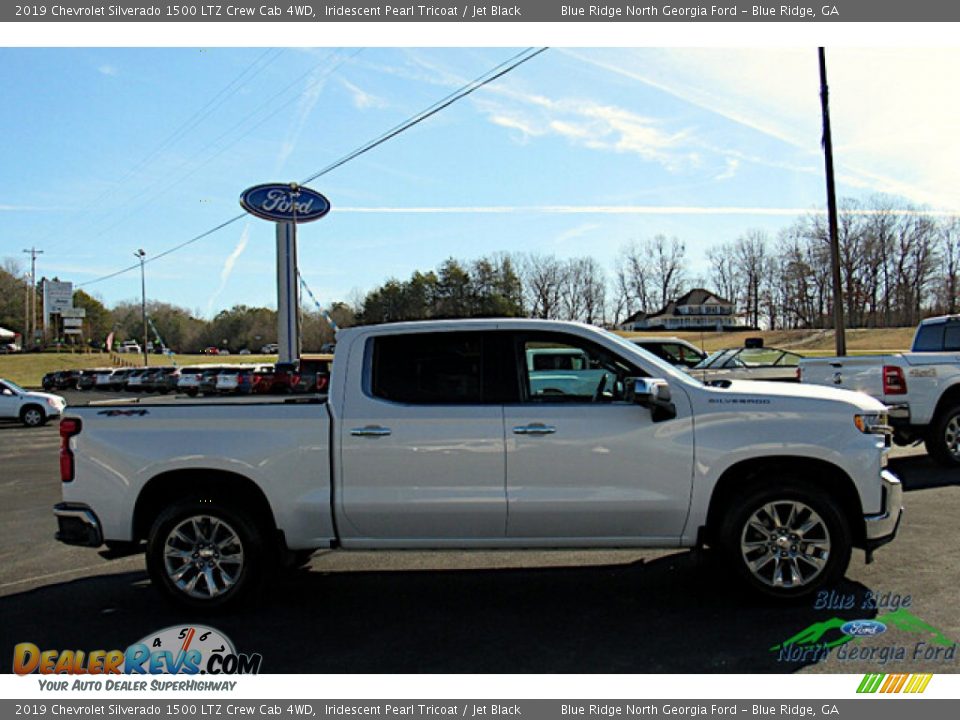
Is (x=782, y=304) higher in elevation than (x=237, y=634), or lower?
higher

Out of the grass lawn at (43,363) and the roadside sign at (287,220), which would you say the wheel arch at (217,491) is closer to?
the roadside sign at (287,220)

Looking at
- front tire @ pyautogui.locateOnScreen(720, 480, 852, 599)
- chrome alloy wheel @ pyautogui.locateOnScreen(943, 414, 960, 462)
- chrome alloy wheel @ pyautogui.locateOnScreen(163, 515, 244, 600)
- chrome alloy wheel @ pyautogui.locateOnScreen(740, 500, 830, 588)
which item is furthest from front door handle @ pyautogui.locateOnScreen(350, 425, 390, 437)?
chrome alloy wheel @ pyautogui.locateOnScreen(943, 414, 960, 462)

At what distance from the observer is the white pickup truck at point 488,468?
16.0 ft

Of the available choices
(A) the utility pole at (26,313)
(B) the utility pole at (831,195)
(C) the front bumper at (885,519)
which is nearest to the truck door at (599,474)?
(C) the front bumper at (885,519)

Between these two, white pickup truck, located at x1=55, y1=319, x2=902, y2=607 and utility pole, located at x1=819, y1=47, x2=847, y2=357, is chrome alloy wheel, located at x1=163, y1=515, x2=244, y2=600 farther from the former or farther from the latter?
utility pole, located at x1=819, y1=47, x2=847, y2=357

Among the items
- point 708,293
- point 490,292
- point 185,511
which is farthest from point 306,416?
point 708,293

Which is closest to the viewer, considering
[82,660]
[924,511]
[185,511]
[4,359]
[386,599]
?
[82,660]

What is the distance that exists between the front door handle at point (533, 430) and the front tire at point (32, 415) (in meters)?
22.8

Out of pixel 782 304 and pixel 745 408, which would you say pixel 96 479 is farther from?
pixel 782 304

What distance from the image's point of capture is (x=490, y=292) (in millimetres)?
38844

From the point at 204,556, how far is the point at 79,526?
0.91 meters

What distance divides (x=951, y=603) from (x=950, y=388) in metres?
6.06

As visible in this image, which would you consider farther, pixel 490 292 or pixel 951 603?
pixel 490 292

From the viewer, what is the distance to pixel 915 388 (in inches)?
382
